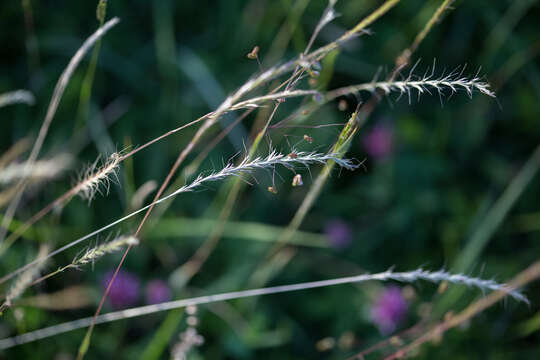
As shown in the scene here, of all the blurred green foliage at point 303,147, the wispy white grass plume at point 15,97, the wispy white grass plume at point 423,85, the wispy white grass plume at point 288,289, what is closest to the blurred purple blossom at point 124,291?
the blurred green foliage at point 303,147

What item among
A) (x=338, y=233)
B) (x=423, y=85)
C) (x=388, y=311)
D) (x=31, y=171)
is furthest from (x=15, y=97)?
(x=388, y=311)

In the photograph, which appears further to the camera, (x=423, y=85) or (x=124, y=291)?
(x=124, y=291)

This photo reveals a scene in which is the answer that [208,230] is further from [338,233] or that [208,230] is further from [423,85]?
[423,85]

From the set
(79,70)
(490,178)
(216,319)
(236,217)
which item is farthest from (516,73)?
(79,70)

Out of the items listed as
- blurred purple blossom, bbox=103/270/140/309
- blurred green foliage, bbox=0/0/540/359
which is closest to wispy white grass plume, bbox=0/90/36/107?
blurred green foliage, bbox=0/0/540/359

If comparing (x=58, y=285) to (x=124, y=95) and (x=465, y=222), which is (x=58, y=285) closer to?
(x=124, y=95)

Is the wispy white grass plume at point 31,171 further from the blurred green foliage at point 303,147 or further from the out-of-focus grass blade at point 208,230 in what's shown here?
the out-of-focus grass blade at point 208,230
